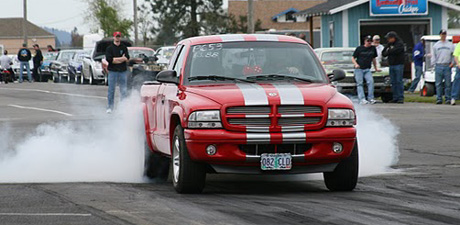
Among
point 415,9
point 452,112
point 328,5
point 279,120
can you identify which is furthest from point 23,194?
point 328,5

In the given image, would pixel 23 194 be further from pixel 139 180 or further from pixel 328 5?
pixel 328 5

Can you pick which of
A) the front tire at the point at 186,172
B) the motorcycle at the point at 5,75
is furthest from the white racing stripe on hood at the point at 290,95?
the motorcycle at the point at 5,75

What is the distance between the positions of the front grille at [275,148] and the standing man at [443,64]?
16612 millimetres

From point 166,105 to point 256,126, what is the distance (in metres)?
1.44

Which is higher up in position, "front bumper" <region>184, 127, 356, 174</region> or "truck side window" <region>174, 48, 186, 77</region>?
"truck side window" <region>174, 48, 186, 77</region>

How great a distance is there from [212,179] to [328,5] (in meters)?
33.9

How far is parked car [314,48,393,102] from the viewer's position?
88.8 feet

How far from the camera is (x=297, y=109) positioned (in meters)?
9.24

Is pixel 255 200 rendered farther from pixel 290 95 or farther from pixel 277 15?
pixel 277 15

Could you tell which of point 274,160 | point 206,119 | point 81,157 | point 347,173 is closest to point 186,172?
point 206,119

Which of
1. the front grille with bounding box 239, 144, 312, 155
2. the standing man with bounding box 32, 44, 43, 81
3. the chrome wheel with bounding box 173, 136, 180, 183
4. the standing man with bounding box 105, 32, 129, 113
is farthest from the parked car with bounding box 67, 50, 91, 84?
the front grille with bounding box 239, 144, 312, 155

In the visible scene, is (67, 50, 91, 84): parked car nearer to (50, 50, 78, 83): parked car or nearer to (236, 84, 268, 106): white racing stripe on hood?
(50, 50, 78, 83): parked car

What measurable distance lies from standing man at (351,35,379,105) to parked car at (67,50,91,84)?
2074 centimetres

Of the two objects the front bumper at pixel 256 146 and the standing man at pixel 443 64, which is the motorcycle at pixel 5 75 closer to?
the standing man at pixel 443 64
